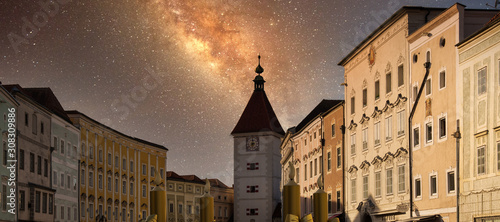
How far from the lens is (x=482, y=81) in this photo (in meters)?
27.6

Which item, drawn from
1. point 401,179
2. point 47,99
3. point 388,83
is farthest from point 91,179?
point 401,179

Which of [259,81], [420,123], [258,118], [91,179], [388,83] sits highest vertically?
[259,81]

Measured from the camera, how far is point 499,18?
25.7m

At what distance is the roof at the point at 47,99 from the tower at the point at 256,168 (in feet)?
134

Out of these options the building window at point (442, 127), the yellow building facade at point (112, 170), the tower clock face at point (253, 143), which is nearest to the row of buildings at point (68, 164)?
the yellow building facade at point (112, 170)

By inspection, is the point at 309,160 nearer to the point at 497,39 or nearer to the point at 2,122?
the point at 2,122

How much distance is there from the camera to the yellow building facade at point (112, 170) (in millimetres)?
65938

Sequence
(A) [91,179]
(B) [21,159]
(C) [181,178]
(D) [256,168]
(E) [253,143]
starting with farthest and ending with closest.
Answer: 1. (C) [181,178]
2. (E) [253,143]
3. (D) [256,168]
4. (A) [91,179]
5. (B) [21,159]

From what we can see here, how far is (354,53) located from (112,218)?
37560 millimetres

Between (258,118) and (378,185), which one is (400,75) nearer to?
(378,185)

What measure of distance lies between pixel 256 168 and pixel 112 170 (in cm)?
3083

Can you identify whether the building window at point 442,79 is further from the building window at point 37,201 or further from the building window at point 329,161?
the building window at point 37,201

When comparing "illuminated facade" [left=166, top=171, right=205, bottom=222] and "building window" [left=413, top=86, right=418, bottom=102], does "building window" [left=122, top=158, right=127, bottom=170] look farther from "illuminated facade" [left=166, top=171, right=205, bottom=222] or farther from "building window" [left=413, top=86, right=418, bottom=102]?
"building window" [left=413, top=86, right=418, bottom=102]

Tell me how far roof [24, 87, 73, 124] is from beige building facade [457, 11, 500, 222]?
131ft
